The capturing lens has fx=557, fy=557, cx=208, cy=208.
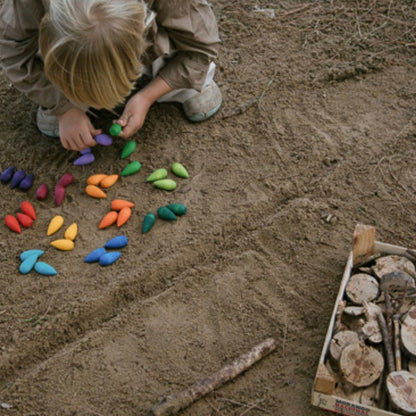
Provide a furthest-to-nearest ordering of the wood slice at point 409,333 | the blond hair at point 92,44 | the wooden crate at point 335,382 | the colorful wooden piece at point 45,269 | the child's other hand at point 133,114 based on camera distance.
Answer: the child's other hand at point 133,114, the colorful wooden piece at point 45,269, the blond hair at point 92,44, the wood slice at point 409,333, the wooden crate at point 335,382

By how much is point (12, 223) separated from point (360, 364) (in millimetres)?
1645

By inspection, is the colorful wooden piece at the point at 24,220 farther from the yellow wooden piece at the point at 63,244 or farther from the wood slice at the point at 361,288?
the wood slice at the point at 361,288

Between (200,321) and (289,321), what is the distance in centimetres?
35

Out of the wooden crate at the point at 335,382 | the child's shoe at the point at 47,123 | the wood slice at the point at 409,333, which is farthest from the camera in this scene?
the child's shoe at the point at 47,123

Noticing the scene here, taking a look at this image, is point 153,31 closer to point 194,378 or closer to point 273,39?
point 273,39

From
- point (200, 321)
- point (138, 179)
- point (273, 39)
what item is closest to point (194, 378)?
point (200, 321)

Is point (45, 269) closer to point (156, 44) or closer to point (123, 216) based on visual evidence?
point (123, 216)

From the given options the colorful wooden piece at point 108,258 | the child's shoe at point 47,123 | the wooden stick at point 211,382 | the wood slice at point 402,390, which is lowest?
the wooden stick at point 211,382

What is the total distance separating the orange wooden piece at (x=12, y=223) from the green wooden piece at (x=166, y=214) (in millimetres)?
658

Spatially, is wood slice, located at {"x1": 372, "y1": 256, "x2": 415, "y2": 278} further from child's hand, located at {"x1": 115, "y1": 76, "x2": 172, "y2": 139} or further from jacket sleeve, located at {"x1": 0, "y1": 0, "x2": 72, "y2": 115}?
jacket sleeve, located at {"x1": 0, "y1": 0, "x2": 72, "y2": 115}

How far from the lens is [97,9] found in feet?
6.77

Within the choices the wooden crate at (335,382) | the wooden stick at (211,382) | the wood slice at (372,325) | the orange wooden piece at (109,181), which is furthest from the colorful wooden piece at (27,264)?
the wood slice at (372,325)

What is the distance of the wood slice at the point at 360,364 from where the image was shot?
6.18 ft

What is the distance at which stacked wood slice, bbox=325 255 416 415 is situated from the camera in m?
1.88
